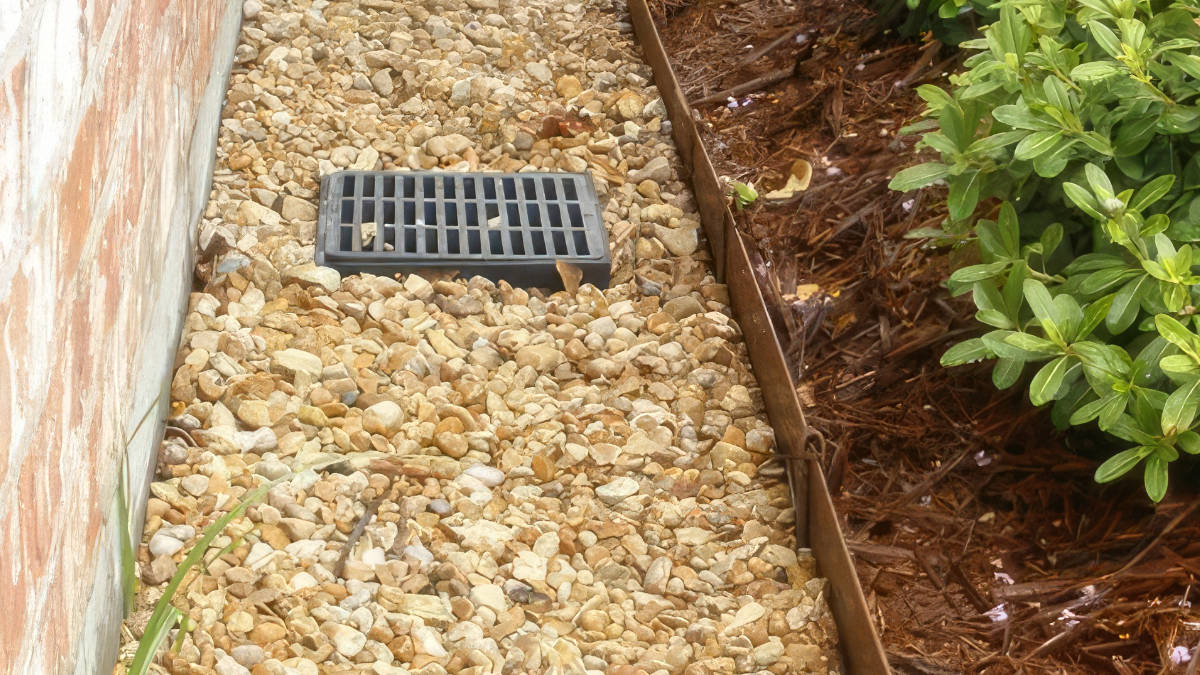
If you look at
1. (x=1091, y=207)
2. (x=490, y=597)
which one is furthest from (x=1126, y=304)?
(x=490, y=597)

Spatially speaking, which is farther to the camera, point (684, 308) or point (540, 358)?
point (684, 308)

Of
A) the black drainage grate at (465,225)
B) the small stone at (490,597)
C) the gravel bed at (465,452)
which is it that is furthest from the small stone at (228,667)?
the black drainage grate at (465,225)

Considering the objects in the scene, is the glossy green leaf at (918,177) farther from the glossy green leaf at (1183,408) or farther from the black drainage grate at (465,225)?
the black drainage grate at (465,225)

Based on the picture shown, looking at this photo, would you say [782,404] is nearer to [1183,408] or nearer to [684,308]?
[684,308]

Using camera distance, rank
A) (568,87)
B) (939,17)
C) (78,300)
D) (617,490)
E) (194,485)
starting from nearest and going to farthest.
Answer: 1. (78,300)
2. (194,485)
3. (617,490)
4. (939,17)
5. (568,87)

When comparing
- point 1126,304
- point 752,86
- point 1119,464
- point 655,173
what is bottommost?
point 655,173

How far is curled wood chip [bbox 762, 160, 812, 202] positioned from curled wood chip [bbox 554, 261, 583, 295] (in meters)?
0.58

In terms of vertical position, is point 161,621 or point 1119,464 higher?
point 1119,464

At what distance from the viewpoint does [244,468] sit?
95.8 inches

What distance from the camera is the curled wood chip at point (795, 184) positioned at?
329 cm

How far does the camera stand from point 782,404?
258 centimetres

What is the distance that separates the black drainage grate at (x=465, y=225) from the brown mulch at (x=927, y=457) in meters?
0.44

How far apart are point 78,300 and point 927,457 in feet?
5.23

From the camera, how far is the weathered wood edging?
6.93 ft
